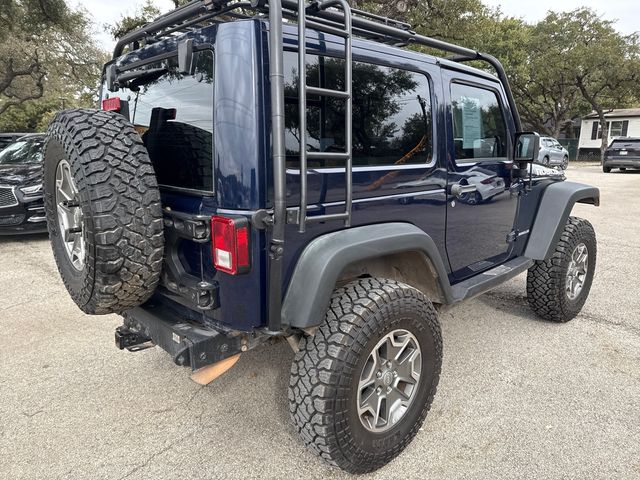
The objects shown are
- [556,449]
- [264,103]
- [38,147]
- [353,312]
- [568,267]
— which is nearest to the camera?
[264,103]

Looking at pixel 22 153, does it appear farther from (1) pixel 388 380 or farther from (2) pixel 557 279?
(2) pixel 557 279

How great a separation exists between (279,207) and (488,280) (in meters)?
1.92

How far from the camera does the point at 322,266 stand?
203 cm

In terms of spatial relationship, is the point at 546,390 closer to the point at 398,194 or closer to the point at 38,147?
the point at 398,194

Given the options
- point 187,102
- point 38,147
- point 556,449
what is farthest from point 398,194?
point 38,147

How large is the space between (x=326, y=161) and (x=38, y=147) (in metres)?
7.58

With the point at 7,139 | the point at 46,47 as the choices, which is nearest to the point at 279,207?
the point at 7,139

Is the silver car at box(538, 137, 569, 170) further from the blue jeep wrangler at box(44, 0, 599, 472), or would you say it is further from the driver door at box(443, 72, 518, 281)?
the blue jeep wrangler at box(44, 0, 599, 472)

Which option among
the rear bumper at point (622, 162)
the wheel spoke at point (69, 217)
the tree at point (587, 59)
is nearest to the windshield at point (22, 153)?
the wheel spoke at point (69, 217)

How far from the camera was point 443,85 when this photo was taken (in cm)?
282

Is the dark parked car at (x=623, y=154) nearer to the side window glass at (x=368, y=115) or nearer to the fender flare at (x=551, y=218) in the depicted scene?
the fender flare at (x=551, y=218)

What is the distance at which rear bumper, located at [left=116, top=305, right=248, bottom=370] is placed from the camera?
6.79 feet

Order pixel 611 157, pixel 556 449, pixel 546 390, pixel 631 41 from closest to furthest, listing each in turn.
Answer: pixel 556 449 → pixel 546 390 → pixel 611 157 → pixel 631 41

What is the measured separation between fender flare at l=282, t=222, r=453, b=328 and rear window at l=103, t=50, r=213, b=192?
0.56 metres
